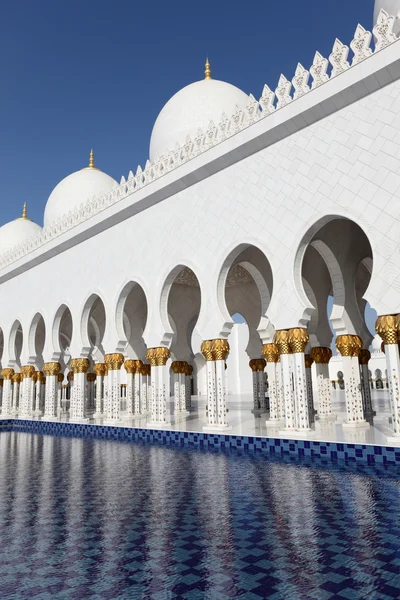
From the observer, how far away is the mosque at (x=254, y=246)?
5.06 meters

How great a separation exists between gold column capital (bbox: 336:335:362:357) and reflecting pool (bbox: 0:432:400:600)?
8.08 feet

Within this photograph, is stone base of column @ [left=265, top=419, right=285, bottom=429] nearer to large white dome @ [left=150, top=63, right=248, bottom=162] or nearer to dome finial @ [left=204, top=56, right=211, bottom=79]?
large white dome @ [left=150, top=63, right=248, bottom=162]

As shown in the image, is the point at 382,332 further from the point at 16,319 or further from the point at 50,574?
the point at 16,319

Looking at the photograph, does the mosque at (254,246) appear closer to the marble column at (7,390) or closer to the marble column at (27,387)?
the marble column at (27,387)

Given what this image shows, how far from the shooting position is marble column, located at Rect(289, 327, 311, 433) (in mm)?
5555

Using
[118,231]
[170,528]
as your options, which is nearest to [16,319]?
[118,231]

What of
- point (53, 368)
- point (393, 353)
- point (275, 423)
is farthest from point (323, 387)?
point (53, 368)

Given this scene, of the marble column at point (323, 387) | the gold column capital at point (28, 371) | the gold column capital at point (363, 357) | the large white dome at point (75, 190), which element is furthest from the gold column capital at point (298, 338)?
the large white dome at point (75, 190)

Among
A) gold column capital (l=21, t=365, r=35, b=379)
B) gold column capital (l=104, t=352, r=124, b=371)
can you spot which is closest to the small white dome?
gold column capital (l=21, t=365, r=35, b=379)

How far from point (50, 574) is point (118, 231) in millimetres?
7078

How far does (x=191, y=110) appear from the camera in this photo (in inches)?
369

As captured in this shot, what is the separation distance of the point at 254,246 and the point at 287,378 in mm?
1855

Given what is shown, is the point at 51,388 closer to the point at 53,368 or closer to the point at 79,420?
the point at 53,368

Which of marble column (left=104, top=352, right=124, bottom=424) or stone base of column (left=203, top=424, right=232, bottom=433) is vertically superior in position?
marble column (left=104, top=352, right=124, bottom=424)
